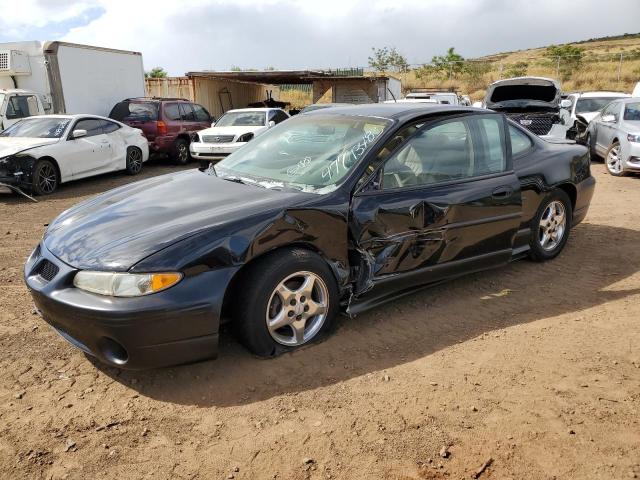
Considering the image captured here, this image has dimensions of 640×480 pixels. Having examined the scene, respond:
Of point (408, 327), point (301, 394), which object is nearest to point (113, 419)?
point (301, 394)

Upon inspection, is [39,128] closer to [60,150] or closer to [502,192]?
[60,150]

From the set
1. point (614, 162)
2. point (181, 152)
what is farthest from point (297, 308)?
point (181, 152)

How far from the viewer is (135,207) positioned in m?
3.59

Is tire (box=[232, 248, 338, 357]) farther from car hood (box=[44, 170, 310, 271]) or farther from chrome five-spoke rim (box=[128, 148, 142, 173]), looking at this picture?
chrome five-spoke rim (box=[128, 148, 142, 173])

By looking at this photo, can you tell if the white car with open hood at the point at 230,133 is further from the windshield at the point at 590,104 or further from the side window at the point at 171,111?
the windshield at the point at 590,104

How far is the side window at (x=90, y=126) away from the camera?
10.5 meters

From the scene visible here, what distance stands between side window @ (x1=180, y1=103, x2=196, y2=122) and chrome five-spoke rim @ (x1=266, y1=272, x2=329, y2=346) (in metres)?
11.8

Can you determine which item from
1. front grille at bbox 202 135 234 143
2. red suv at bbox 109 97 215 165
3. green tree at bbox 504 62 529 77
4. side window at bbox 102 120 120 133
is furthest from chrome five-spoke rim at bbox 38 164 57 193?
green tree at bbox 504 62 529 77

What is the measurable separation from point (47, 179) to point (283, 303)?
25.9 ft

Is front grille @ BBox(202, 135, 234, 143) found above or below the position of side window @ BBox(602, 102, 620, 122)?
below

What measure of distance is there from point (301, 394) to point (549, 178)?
3.32 m

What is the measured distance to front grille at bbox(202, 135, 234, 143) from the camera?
497 inches

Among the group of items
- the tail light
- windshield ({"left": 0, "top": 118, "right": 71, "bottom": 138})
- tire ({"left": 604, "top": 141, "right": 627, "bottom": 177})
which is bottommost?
tire ({"left": 604, "top": 141, "right": 627, "bottom": 177})

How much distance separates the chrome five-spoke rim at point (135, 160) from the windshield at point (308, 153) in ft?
26.6
